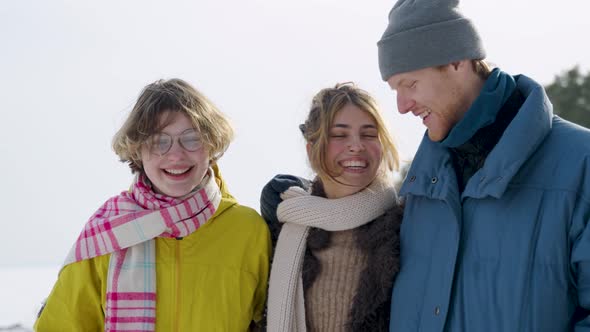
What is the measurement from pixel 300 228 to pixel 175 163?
0.59 meters

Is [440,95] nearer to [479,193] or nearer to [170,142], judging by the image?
[479,193]

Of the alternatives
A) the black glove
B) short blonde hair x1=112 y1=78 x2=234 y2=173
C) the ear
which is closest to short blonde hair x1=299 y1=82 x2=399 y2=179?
the black glove

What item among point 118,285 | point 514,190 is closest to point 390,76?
point 514,190

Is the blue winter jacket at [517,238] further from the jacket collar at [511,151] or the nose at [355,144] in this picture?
the nose at [355,144]

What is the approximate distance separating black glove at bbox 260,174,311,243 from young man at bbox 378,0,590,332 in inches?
28.5

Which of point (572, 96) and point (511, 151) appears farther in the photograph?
point (572, 96)

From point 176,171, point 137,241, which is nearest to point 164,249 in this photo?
point 137,241

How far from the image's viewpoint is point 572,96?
63.5 feet

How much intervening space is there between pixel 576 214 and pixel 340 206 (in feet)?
3.57

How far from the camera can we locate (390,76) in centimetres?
268

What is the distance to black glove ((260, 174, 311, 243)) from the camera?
11.0 ft

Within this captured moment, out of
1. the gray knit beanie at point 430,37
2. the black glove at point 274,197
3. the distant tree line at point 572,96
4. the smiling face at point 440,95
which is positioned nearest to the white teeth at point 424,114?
the smiling face at point 440,95

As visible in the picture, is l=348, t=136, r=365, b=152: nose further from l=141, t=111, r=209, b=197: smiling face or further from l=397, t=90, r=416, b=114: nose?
l=141, t=111, r=209, b=197: smiling face

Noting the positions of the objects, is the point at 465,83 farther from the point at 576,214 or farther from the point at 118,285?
the point at 118,285
